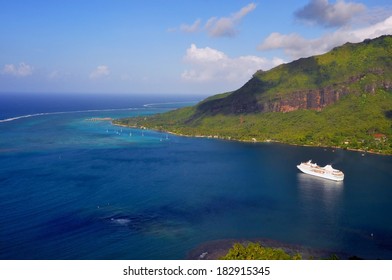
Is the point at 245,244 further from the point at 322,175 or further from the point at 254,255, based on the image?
the point at 322,175

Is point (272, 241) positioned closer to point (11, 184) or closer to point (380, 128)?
point (11, 184)

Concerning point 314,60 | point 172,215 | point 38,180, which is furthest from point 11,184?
point 314,60

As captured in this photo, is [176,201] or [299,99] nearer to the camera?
[176,201]

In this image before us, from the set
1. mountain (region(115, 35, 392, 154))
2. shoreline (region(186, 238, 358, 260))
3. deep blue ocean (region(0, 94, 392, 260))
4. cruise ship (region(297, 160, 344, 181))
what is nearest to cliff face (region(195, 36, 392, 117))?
mountain (region(115, 35, 392, 154))

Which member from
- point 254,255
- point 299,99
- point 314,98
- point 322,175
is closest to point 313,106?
point 314,98

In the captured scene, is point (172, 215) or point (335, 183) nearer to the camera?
point (172, 215)

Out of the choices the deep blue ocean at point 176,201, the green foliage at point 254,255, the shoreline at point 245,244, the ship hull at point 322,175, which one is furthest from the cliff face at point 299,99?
the green foliage at point 254,255
